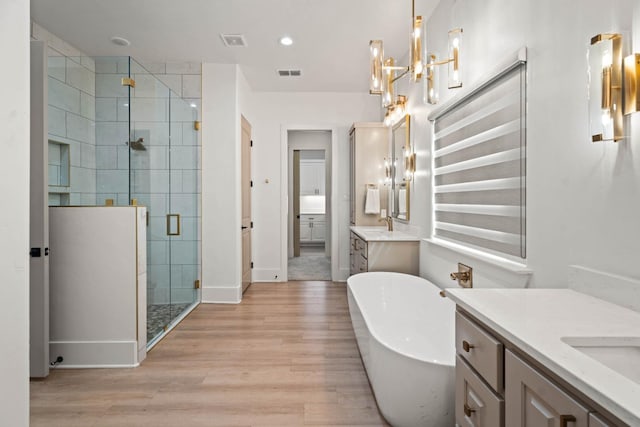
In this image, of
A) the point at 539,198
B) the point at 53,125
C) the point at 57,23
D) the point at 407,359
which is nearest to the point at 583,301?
the point at 539,198

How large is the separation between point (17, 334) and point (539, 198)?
7.00 feet

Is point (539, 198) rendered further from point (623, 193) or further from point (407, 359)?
point (407, 359)

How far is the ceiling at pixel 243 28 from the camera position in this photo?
3.00 m

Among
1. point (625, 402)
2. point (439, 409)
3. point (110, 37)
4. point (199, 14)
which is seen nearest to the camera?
point (625, 402)

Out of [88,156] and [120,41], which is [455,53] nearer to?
[88,156]

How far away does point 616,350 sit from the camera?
92 cm

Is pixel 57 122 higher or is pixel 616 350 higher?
pixel 57 122

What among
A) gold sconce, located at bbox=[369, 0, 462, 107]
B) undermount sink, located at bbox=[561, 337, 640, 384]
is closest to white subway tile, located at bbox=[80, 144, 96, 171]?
gold sconce, located at bbox=[369, 0, 462, 107]

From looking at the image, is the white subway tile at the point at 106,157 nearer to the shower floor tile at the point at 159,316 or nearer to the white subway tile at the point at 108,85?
the white subway tile at the point at 108,85

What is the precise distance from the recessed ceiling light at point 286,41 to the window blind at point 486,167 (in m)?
1.70

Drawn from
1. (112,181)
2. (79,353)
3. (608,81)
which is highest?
(608,81)

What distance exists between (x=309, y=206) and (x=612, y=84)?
8.43m

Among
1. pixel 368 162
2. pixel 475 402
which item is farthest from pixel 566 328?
pixel 368 162

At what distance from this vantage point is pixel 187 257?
392cm
